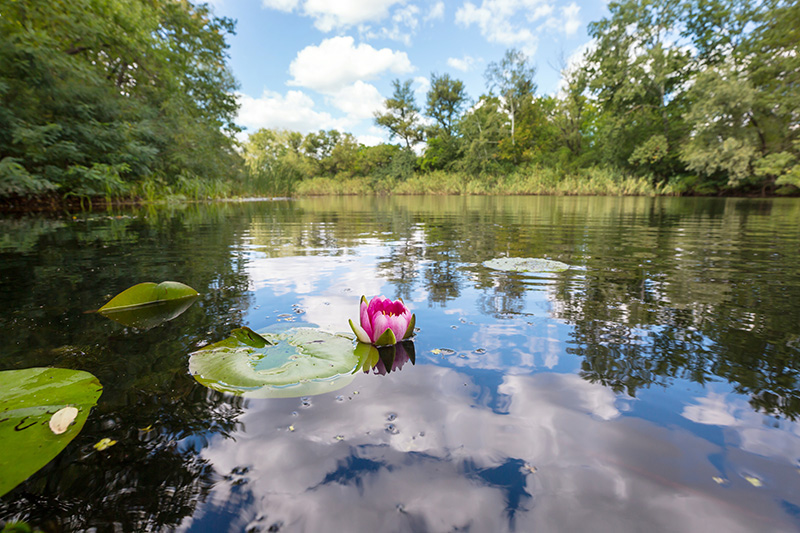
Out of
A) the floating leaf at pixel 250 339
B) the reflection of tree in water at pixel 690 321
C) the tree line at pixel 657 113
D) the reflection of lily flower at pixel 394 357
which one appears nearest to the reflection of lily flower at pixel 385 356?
the reflection of lily flower at pixel 394 357

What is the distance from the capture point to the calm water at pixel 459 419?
2.51 ft

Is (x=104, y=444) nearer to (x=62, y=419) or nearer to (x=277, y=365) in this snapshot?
(x=62, y=419)

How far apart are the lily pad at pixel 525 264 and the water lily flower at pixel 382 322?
167 centimetres

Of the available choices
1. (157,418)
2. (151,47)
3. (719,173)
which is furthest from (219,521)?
(719,173)

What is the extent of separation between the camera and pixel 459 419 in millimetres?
1085

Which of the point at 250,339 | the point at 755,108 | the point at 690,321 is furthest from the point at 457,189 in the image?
the point at 250,339

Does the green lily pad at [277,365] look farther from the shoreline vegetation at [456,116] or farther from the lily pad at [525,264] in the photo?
the shoreline vegetation at [456,116]

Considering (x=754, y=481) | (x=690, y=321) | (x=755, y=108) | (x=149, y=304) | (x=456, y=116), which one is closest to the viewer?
(x=754, y=481)

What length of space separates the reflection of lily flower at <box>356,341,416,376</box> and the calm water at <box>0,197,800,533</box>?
4 cm

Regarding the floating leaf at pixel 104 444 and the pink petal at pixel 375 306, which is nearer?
the floating leaf at pixel 104 444

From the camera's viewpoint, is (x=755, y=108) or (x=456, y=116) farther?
(x=456, y=116)

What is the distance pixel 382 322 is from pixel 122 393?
0.91 meters

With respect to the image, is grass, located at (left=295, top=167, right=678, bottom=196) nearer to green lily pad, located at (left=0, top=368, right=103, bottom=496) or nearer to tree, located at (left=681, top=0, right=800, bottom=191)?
tree, located at (left=681, top=0, right=800, bottom=191)

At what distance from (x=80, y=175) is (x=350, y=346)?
9.65 meters
